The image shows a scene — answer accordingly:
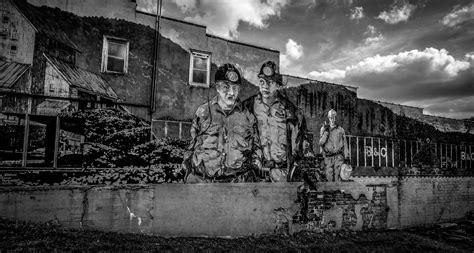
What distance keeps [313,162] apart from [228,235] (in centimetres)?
292

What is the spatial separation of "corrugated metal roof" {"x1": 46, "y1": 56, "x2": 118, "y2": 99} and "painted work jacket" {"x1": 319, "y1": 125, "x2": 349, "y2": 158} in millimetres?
5363

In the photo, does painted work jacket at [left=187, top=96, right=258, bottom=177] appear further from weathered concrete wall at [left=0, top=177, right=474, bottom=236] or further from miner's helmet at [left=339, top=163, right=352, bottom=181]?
miner's helmet at [left=339, top=163, right=352, bottom=181]

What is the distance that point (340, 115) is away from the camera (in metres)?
8.42

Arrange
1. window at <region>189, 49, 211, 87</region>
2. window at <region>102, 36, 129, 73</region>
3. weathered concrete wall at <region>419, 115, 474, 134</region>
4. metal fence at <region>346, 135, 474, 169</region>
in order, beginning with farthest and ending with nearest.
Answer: weathered concrete wall at <region>419, 115, 474, 134</region>, metal fence at <region>346, 135, 474, 169</region>, window at <region>189, 49, 211, 87</region>, window at <region>102, 36, 129, 73</region>

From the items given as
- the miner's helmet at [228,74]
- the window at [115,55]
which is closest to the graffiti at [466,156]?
the miner's helmet at [228,74]

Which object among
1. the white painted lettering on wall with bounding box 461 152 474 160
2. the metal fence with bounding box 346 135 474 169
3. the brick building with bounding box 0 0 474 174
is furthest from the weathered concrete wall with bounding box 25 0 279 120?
the white painted lettering on wall with bounding box 461 152 474 160

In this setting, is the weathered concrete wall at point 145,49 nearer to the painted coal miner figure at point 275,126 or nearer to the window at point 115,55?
the window at point 115,55

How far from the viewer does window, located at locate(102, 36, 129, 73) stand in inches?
239

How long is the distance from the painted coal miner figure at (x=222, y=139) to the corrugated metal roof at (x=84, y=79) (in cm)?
197

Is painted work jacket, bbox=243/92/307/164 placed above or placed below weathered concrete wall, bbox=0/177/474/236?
above

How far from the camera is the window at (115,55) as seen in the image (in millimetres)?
6066

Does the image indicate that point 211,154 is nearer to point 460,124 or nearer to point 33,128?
Answer: point 33,128

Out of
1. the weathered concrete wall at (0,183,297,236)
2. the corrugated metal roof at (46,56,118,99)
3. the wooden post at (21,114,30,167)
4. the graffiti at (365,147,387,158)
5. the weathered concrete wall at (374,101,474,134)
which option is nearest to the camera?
the weathered concrete wall at (0,183,297,236)

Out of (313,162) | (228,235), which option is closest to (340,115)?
(313,162)
